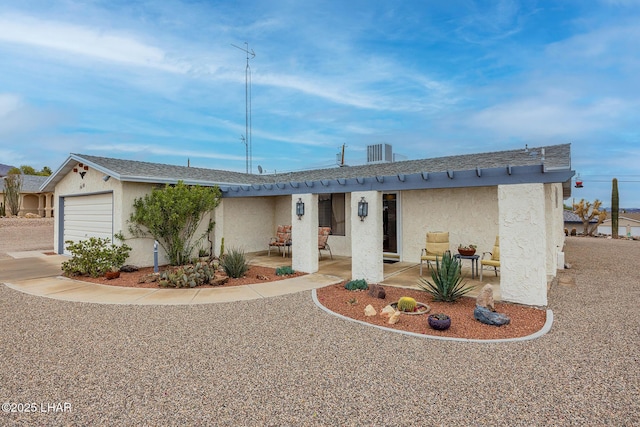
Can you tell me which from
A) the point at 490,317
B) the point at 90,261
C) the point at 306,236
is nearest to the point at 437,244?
the point at 306,236

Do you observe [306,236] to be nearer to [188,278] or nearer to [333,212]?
[188,278]

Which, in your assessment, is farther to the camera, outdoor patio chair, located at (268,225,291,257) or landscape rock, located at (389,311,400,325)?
outdoor patio chair, located at (268,225,291,257)

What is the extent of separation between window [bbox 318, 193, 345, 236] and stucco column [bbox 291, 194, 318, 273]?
3.37m

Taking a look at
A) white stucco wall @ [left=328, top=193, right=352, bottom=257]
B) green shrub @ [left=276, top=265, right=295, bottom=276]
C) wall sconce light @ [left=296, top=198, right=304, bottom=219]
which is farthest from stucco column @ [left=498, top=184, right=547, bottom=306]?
white stucco wall @ [left=328, top=193, right=352, bottom=257]

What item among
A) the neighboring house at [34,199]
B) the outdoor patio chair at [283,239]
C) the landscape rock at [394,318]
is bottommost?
the landscape rock at [394,318]

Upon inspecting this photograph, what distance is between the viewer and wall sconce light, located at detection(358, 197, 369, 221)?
8.02 metres

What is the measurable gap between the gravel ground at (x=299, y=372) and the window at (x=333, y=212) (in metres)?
6.96

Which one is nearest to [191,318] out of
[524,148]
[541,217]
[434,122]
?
[541,217]

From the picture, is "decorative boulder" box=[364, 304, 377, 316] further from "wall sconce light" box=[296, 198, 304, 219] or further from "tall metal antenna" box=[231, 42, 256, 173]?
"tall metal antenna" box=[231, 42, 256, 173]

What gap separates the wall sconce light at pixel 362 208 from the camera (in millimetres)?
8016

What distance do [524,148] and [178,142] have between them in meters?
21.6

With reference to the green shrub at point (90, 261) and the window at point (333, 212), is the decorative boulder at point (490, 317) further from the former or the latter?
the green shrub at point (90, 261)

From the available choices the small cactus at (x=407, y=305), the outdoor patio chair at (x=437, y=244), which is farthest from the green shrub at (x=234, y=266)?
the outdoor patio chair at (x=437, y=244)

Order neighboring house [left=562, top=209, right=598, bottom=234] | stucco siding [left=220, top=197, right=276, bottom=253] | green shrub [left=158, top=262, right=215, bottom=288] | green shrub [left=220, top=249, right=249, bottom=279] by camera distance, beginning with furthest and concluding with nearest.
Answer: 1. neighboring house [left=562, top=209, right=598, bottom=234]
2. stucco siding [left=220, top=197, right=276, bottom=253]
3. green shrub [left=220, top=249, right=249, bottom=279]
4. green shrub [left=158, top=262, right=215, bottom=288]
